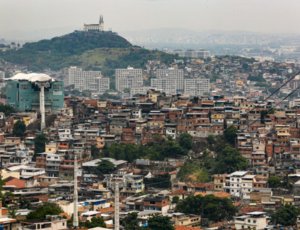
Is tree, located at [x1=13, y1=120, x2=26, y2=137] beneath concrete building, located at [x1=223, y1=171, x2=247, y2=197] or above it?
above

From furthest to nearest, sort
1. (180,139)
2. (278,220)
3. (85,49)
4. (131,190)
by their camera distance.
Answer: (85,49) → (180,139) → (131,190) → (278,220)

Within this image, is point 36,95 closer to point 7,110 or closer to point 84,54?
point 7,110

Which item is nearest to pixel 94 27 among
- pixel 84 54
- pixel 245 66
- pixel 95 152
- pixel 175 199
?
pixel 84 54

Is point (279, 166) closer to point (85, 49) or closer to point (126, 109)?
point (126, 109)

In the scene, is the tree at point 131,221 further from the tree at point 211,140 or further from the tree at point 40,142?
the tree at point 40,142

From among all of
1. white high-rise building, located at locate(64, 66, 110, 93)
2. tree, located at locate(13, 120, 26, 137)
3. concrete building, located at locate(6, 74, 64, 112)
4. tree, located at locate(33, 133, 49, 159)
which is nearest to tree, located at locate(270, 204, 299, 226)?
tree, located at locate(33, 133, 49, 159)

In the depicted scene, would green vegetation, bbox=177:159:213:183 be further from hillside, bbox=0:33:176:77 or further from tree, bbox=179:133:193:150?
hillside, bbox=0:33:176:77

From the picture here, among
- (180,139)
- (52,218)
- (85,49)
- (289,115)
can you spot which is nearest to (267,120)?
(289,115)
